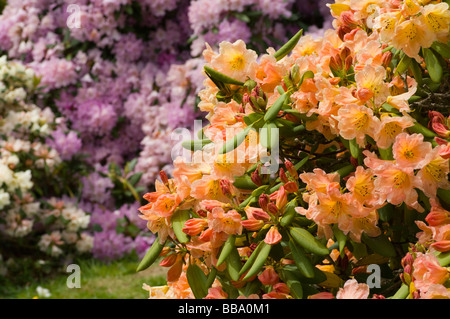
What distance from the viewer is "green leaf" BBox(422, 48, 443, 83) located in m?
1.15

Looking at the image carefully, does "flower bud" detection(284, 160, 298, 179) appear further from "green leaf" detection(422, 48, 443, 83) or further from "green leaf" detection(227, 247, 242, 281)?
"green leaf" detection(422, 48, 443, 83)

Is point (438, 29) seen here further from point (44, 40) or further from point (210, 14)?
point (44, 40)

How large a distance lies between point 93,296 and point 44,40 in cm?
222

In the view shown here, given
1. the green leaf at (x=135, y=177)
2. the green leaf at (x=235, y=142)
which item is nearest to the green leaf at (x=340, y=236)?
A: the green leaf at (x=235, y=142)

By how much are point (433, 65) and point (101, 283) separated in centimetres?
309

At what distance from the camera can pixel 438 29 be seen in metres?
1.14

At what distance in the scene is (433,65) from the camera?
3.82 feet

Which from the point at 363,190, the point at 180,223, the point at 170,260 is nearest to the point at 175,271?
the point at 170,260

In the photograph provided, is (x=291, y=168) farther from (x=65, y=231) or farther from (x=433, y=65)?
(x=65, y=231)

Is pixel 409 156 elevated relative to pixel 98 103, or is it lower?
elevated

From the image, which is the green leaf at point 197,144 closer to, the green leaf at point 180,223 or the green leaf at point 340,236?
the green leaf at point 180,223


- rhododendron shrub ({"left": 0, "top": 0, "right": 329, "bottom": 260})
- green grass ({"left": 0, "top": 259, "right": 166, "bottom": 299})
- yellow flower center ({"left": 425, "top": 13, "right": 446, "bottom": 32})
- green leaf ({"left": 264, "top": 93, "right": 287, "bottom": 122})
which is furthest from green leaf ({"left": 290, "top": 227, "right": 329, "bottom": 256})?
rhododendron shrub ({"left": 0, "top": 0, "right": 329, "bottom": 260})

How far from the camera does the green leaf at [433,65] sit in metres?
1.15
